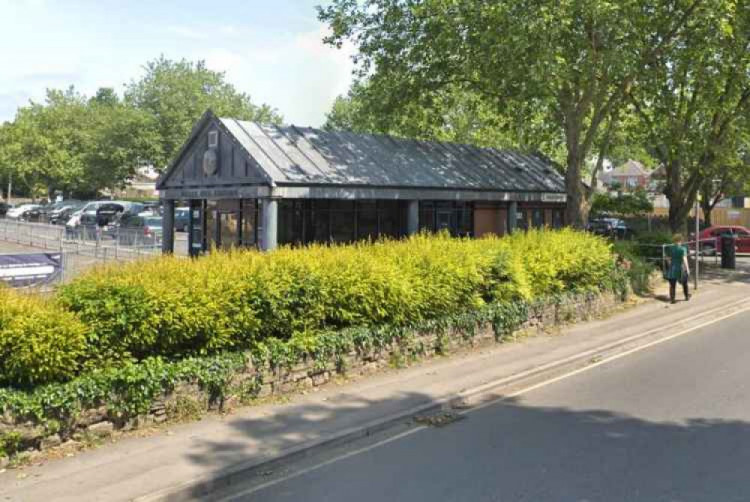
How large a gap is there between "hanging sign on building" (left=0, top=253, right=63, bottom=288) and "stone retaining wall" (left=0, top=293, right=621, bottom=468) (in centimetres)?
742

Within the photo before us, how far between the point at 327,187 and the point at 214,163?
3.48 meters

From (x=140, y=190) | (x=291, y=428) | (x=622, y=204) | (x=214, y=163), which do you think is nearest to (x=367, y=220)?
(x=214, y=163)

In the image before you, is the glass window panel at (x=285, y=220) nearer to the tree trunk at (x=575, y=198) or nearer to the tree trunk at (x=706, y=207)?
the tree trunk at (x=575, y=198)

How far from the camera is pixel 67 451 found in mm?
6473

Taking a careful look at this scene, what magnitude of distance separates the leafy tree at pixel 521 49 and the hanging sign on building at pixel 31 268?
34.2ft

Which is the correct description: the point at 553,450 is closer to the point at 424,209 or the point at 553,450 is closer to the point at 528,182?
the point at 424,209

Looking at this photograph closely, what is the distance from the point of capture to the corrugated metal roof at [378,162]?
17812mm

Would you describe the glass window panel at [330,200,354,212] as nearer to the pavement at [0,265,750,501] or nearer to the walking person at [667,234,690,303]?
the pavement at [0,265,750,501]

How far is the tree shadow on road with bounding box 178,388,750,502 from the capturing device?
5.65m

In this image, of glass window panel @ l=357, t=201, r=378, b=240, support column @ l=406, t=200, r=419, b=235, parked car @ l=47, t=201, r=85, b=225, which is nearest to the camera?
support column @ l=406, t=200, r=419, b=235

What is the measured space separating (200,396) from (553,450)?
3.91 metres

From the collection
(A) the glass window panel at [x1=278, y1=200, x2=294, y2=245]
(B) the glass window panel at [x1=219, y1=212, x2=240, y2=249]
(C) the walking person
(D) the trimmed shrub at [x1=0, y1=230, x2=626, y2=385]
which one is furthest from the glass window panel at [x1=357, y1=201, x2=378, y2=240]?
(C) the walking person

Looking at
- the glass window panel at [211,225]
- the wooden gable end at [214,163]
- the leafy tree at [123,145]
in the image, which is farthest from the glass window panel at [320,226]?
the leafy tree at [123,145]

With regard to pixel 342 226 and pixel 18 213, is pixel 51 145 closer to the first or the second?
pixel 18 213
